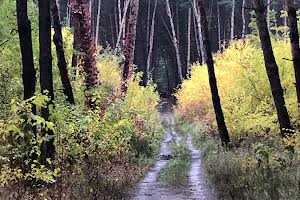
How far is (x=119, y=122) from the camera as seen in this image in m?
10.4

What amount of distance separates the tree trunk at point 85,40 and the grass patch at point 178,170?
336 cm

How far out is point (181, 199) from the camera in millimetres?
10625

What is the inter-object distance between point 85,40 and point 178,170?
17.4 feet

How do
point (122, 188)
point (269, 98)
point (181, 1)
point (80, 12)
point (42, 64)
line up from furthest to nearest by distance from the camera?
point (181, 1), point (269, 98), point (80, 12), point (122, 188), point (42, 64)

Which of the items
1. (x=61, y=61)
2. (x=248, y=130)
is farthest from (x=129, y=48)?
(x=61, y=61)

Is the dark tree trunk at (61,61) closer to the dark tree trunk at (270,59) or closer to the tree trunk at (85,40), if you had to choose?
the tree trunk at (85,40)

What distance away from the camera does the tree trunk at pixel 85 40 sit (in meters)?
15.0

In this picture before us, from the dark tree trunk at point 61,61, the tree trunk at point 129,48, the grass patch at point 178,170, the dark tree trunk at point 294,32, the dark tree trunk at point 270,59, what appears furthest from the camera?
the tree trunk at point 129,48

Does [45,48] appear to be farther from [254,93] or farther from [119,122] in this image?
[254,93]

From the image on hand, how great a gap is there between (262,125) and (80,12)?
713 cm

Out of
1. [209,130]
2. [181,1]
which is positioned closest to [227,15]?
[181,1]

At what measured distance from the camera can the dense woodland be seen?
8.62 meters


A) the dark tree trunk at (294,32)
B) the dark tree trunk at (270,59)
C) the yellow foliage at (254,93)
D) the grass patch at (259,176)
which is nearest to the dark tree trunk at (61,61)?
the grass patch at (259,176)

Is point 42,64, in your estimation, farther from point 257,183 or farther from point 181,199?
point 257,183
